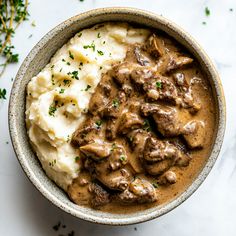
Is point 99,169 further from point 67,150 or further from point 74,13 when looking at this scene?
point 74,13

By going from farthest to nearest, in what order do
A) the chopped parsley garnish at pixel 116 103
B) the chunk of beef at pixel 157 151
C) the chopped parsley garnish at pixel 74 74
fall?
1. the chopped parsley garnish at pixel 74 74
2. the chopped parsley garnish at pixel 116 103
3. the chunk of beef at pixel 157 151

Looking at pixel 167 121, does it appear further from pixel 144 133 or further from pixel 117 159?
pixel 117 159

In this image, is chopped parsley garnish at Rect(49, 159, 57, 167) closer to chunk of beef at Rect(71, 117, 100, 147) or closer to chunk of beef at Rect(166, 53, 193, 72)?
chunk of beef at Rect(71, 117, 100, 147)

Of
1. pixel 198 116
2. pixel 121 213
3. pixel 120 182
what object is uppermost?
pixel 198 116

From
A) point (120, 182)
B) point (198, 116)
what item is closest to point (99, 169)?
point (120, 182)

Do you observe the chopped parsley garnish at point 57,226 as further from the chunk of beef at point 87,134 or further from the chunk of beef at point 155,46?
the chunk of beef at point 155,46

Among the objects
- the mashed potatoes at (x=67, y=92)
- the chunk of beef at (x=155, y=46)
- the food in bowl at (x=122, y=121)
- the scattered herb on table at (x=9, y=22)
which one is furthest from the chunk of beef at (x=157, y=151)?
the scattered herb on table at (x=9, y=22)

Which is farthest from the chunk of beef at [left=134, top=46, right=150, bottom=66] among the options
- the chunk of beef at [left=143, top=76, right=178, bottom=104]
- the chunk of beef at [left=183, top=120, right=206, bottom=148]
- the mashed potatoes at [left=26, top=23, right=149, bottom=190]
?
the chunk of beef at [left=183, top=120, right=206, bottom=148]
